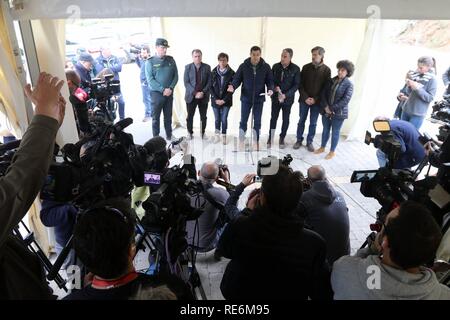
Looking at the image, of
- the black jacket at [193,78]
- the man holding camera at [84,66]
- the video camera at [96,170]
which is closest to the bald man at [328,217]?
the video camera at [96,170]

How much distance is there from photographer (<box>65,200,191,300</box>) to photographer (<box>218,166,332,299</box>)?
469 millimetres

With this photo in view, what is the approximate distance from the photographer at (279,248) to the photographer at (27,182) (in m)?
0.76

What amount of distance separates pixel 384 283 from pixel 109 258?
90 centimetres

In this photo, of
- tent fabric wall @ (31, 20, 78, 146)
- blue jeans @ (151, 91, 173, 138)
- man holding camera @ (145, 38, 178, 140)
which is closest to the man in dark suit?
man holding camera @ (145, 38, 178, 140)

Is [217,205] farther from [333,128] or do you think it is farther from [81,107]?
[333,128]

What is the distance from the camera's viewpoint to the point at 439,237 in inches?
44.4

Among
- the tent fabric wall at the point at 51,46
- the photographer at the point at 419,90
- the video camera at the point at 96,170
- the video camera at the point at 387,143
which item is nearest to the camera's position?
the video camera at the point at 96,170

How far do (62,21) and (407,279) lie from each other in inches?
127

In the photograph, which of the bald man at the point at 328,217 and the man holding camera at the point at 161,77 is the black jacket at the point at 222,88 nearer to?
the man holding camera at the point at 161,77

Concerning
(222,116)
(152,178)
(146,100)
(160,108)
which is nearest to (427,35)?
(222,116)

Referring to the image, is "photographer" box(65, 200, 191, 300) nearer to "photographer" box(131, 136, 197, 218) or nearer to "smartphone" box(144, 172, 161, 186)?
"smartphone" box(144, 172, 161, 186)

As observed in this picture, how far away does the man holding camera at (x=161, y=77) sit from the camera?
4.85 m

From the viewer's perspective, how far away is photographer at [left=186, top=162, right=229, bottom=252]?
2408 mm
